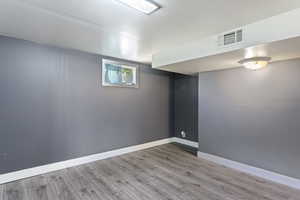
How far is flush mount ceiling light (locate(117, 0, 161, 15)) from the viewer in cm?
161

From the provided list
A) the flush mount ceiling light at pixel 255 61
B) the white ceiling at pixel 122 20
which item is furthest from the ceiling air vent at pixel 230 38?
the flush mount ceiling light at pixel 255 61

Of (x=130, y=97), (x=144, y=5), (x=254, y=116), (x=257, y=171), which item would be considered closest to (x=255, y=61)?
(x=254, y=116)

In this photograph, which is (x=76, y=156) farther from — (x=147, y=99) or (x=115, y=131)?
(x=147, y=99)

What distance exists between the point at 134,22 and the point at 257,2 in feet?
4.44

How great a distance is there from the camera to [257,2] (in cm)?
159

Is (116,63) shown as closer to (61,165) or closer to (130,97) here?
(130,97)

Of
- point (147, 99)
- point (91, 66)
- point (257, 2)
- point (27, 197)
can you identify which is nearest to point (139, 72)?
point (147, 99)

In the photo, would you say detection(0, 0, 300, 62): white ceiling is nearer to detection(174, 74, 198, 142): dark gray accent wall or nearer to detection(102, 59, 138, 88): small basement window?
detection(102, 59, 138, 88): small basement window

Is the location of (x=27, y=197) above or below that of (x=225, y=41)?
below

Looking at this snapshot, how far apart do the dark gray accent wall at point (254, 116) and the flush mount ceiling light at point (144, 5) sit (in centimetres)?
209

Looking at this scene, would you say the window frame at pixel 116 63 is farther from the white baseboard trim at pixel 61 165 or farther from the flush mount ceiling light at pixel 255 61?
the flush mount ceiling light at pixel 255 61

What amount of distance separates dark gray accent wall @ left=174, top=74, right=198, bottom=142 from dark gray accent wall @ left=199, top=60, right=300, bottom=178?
769 millimetres

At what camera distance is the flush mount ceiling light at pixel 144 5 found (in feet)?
5.28

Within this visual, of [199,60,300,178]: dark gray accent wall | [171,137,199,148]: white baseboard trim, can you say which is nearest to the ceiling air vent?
[199,60,300,178]: dark gray accent wall
